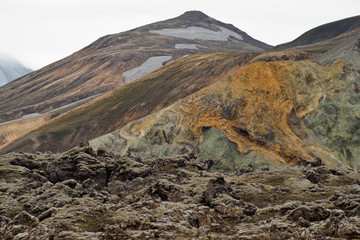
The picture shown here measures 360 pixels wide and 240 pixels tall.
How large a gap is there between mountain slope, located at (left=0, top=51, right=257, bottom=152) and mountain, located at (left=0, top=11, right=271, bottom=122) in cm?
Answer: 3983

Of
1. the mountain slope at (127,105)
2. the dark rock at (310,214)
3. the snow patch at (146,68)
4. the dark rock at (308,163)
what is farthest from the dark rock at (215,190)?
the snow patch at (146,68)

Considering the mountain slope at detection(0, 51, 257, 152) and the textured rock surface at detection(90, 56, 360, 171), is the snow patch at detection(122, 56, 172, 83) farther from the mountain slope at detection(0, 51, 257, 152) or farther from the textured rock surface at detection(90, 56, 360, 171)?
the textured rock surface at detection(90, 56, 360, 171)

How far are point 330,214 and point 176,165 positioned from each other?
21131 mm

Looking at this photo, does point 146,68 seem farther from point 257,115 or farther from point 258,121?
point 258,121

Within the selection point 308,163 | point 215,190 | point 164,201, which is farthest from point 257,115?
point 164,201

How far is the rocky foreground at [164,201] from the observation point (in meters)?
17.0

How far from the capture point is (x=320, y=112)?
47625 mm

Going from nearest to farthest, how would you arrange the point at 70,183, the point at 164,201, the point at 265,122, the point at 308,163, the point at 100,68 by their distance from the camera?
the point at 164,201
the point at 70,183
the point at 308,163
the point at 265,122
the point at 100,68

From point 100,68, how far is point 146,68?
1978 cm

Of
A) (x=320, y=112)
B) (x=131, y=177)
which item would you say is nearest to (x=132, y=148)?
(x=131, y=177)

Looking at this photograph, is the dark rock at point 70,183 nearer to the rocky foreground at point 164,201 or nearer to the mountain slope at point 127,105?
the rocky foreground at point 164,201

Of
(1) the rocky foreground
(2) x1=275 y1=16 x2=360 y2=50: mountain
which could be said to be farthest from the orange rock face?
(2) x1=275 y1=16 x2=360 y2=50: mountain

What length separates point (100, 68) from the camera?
A: 146375mm

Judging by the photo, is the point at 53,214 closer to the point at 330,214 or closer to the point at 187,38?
the point at 330,214
